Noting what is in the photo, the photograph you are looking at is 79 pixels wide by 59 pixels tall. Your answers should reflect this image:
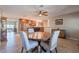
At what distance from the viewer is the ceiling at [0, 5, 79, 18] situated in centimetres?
180

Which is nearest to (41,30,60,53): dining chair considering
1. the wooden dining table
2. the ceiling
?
the wooden dining table

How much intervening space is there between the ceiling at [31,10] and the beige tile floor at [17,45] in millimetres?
388

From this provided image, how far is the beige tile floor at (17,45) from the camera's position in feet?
6.15

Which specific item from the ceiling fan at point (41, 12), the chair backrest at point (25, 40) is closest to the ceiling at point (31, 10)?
the ceiling fan at point (41, 12)

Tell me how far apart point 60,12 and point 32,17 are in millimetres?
544

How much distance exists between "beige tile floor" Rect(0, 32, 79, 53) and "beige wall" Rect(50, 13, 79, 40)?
143mm

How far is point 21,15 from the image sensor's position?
198cm

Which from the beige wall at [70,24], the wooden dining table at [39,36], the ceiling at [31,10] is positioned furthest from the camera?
the wooden dining table at [39,36]

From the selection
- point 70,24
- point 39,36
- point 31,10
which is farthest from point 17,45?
point 70,24

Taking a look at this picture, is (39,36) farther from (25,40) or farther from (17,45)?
(17,45)

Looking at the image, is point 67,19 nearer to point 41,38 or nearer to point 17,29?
point 41,38

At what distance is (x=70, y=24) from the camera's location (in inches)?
82.7

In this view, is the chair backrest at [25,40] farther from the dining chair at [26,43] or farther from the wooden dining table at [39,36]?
the wooden dining table at [39,36]
